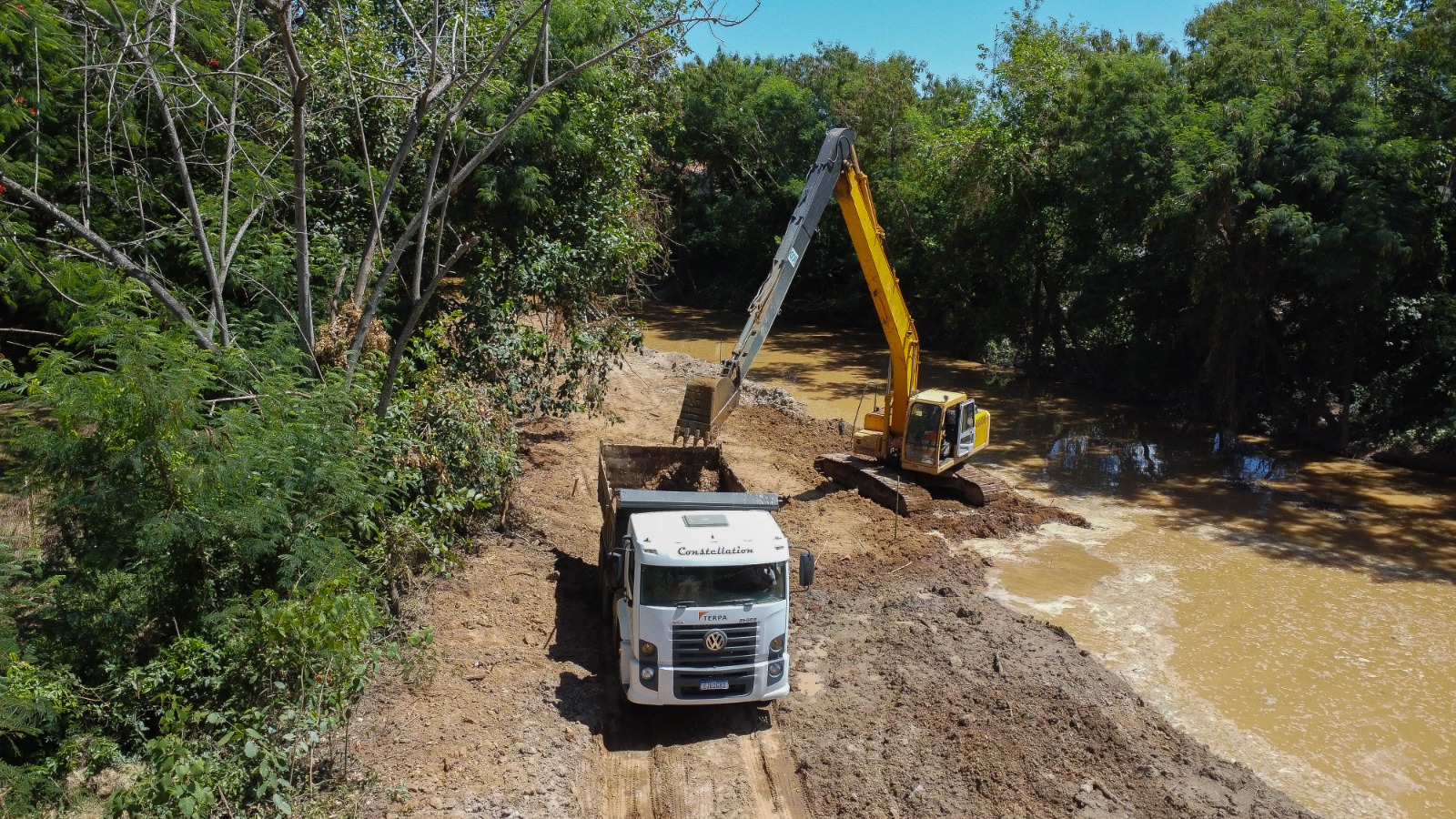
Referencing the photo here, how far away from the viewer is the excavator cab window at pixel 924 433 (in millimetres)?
17078

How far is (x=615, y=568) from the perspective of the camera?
10.6m

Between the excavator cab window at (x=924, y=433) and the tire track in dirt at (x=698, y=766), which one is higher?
the excavator cab window at (x=924, y=433)

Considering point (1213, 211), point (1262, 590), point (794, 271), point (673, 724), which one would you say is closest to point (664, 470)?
point (794, 271)

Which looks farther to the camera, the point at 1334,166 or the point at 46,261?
the point at 1334,166

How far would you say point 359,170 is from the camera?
14.9 meters

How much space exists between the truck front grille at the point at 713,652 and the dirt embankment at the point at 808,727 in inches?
35.5

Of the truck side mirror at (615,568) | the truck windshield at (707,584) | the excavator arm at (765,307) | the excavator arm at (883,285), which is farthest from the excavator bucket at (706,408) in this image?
the truck windshield at (707,584)

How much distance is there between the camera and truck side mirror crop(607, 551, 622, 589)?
10.4 m

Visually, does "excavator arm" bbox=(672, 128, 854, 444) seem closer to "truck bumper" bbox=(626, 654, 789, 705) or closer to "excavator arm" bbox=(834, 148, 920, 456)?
"excavator arm" bbox=(834, 148, 920, 456)

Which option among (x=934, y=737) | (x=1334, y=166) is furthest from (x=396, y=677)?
(x=1334, y=166)

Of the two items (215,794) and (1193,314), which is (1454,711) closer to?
(215,794)

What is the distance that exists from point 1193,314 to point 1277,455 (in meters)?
3.96

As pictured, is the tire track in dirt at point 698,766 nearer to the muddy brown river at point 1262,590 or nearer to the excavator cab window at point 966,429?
the muddy brown river at point 1262,590

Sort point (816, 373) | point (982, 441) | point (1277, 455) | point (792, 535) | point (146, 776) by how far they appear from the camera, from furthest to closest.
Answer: point (816, 373) < point (1277, 455) < point (982, 441) < point (792, 535) < point (146, 776)
